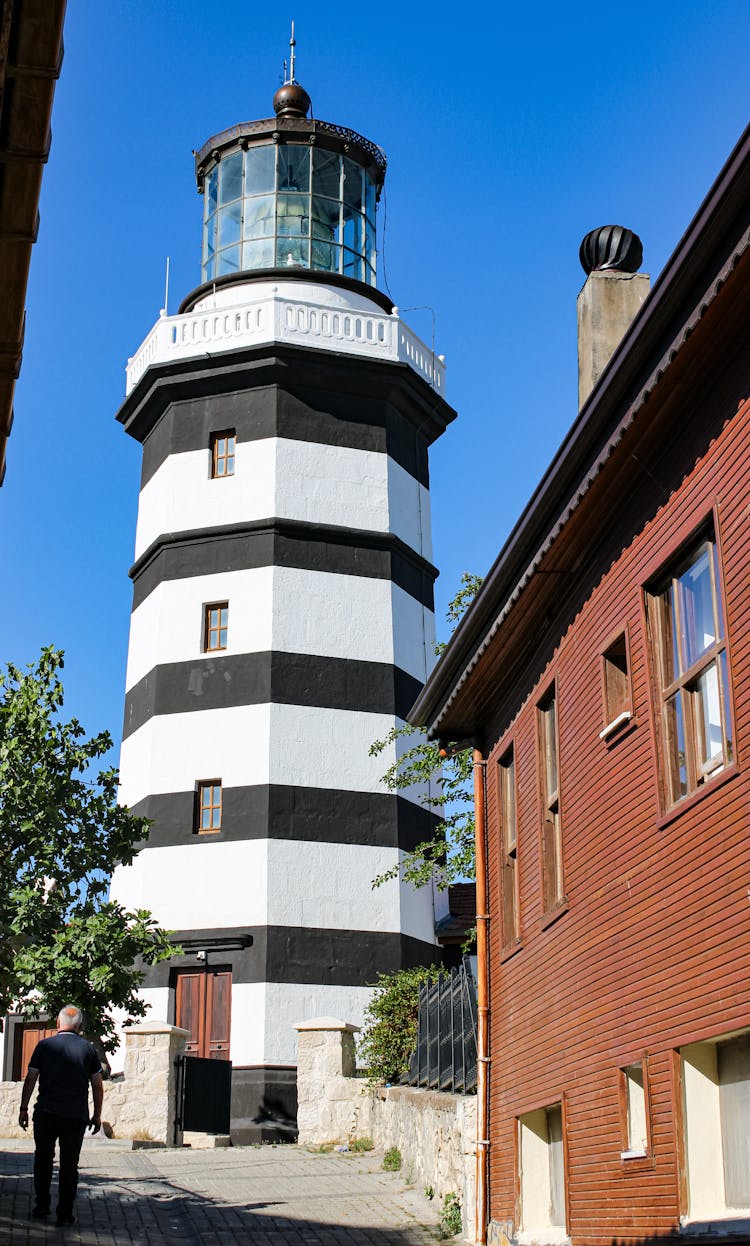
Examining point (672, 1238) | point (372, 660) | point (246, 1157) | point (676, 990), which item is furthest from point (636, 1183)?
point (372, 660)

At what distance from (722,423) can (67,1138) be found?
25.9 feet

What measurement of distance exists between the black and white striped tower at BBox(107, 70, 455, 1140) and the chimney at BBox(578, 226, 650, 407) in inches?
554

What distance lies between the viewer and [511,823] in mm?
14266

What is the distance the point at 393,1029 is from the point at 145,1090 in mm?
3985

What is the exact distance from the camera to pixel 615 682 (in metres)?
10.8

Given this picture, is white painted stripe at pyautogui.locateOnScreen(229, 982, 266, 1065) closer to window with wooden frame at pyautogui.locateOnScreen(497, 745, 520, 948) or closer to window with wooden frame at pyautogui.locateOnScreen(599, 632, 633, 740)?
window with wooden frame at pyautogui.locateOnScreen(497, 745, 520, 948)

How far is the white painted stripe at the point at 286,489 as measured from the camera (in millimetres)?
28656

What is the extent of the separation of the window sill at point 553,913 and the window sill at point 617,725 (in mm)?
1696

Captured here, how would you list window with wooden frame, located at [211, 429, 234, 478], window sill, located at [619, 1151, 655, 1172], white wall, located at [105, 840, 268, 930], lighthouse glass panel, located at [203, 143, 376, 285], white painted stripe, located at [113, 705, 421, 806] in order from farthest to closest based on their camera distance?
lighthouse glass panel, located at [203, 143, 376, 285] → window with wooden frame, located at [211, 429, 234, 478] → white painted stripe, located at [113, 705, 421, 806] → white wall, located at [105, 840, 268, 930] → window sill, located at [619, 1151, 655, 1172]

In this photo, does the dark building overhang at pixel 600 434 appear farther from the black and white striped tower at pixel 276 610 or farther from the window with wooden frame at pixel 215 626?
the window with wooden frame at pixel 215 626

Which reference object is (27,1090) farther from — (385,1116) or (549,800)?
(385,1116)

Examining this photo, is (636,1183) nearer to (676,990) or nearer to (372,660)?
(676,990)

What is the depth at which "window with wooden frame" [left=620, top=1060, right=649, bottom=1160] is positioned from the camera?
31.5 ft

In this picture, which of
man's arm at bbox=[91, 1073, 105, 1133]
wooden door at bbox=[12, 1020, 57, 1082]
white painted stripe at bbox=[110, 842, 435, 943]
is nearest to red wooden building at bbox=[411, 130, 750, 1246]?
man's arm at bbox=[91, 1073, 105, 1133]
